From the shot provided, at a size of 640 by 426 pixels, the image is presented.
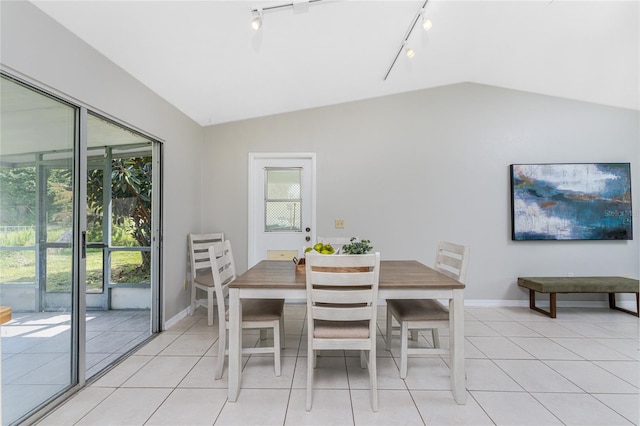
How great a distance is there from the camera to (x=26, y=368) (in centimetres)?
176

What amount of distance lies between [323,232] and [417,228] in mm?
1256

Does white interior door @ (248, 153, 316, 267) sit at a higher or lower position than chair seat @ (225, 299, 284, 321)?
higher

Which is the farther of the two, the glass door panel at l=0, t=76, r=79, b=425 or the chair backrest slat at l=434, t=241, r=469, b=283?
the chair backrest slat at l=434, t=241, r=469, b=283

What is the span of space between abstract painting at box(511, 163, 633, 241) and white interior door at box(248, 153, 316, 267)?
2.73 meters

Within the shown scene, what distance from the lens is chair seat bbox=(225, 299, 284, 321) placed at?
211 centimetres

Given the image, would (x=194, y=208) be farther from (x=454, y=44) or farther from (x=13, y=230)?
(x=454, y=44)

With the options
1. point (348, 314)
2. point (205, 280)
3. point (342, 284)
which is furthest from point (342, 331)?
Result: point (205, 280)

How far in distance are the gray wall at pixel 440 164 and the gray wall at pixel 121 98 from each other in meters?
0.42

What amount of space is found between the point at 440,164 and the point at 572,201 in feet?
5.61

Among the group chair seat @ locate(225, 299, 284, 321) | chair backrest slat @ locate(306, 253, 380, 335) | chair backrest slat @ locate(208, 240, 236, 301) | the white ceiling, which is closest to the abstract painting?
the white ceiling

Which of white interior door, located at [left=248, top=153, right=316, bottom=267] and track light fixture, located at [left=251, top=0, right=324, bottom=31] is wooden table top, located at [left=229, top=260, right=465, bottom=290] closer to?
white interior door, located at [left=248, top=153, right=316, bottom=267]

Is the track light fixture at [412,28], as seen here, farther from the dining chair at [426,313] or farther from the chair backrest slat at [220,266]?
the chair backrest slat at [220,266]

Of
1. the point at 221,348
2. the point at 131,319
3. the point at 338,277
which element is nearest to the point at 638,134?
the point at 338,277

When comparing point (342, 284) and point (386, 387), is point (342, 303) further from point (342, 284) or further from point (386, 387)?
point (386, 387)
